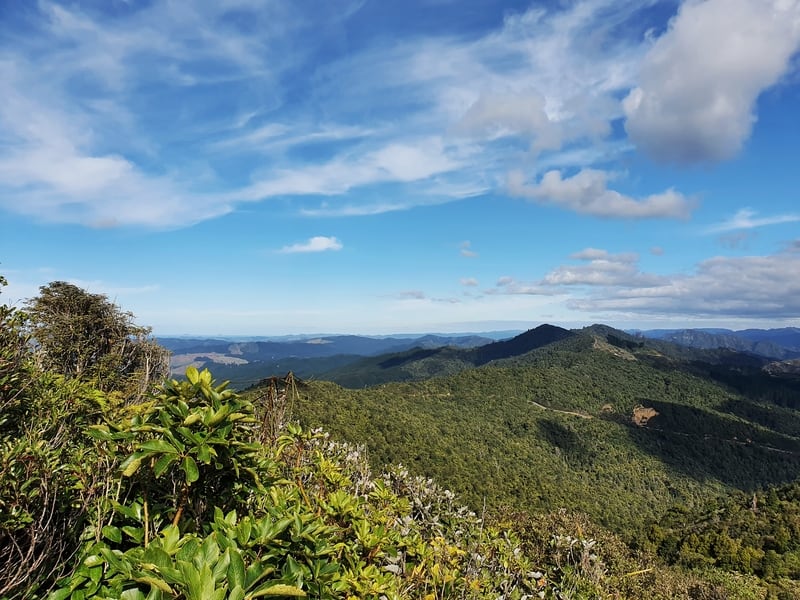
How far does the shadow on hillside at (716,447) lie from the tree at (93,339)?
132 m

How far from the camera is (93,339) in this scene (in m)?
22.5

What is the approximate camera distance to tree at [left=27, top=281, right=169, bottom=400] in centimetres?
2005

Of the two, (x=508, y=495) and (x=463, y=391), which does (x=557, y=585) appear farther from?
(x=463, y=391)

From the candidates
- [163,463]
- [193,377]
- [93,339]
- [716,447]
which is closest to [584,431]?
[716,447]

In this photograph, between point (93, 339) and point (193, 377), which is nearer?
point (193, 377)

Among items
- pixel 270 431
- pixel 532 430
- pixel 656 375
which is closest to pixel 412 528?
pixel 270 431

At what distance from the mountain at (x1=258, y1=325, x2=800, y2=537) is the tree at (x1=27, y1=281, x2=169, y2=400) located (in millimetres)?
37514

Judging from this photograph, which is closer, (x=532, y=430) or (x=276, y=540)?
(x=276, y=540)

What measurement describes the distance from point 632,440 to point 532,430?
103ft

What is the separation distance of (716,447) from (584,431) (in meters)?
38.6

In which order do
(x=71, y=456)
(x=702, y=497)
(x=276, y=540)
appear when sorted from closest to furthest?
(x=276, y=540) < (x=71, y=456) < (x=702, y=497)

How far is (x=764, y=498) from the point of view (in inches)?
2803

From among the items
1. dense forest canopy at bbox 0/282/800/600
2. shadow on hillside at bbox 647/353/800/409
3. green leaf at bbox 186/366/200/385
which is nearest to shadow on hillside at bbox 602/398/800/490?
shadow on hillside at bbox 647/353/800/409

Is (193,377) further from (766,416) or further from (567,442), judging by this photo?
(766,416)
